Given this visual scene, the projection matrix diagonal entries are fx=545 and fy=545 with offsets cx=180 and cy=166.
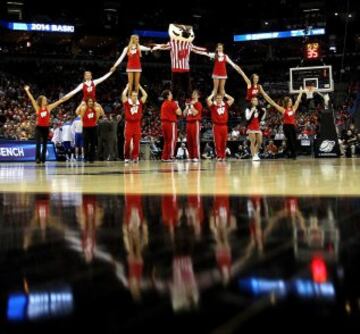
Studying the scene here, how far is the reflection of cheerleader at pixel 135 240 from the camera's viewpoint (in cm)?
116

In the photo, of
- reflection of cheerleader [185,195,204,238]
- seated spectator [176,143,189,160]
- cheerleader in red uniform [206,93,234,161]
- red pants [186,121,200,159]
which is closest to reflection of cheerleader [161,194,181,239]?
reflection of cheerleader [185,195,204,238]

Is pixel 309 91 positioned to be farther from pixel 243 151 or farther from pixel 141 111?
pixel 243 151

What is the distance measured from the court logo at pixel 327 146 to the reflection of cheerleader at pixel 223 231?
12.9 meters

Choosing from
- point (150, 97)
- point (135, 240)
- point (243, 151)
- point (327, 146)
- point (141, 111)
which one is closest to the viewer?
point (135, 240)

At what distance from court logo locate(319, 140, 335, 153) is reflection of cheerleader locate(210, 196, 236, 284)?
507 inches

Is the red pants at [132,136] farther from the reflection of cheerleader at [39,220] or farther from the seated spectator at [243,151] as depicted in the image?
the seated spectator at [243,151]

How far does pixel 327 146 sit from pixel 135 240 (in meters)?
14.3

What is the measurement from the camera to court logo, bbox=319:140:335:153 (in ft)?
49.8

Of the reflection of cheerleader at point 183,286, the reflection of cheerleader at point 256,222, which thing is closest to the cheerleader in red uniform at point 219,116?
the reflection of cheerleader at point 256,222

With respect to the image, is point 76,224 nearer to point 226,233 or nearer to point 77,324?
point 226,233

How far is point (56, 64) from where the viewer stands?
33594 mm

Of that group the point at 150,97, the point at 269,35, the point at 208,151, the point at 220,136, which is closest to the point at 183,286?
the point at 220,136

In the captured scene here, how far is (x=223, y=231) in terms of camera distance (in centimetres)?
181

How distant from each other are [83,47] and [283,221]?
1478 inches
